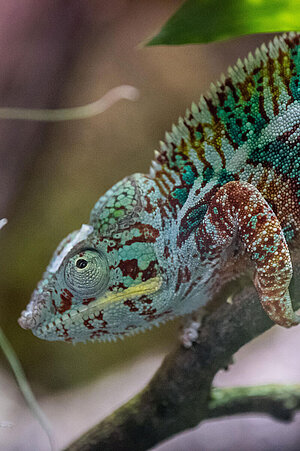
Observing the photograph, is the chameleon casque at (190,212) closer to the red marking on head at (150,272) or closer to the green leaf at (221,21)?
the red marking on head at (150,272)

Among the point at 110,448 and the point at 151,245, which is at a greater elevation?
the point at 151,245

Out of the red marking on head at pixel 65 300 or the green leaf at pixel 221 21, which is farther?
the red marking on head at pixel 65 300

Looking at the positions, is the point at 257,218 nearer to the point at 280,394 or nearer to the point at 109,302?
the point at 109,302

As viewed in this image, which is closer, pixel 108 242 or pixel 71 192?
pixel 108 242

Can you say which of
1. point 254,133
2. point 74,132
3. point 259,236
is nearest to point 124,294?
point 259,236

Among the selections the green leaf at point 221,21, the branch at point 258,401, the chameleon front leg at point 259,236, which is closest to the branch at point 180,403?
the branch at point 258,401

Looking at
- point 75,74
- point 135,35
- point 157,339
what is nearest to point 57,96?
point 75,74

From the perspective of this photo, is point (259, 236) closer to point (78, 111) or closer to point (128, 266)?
point (128, 266)
